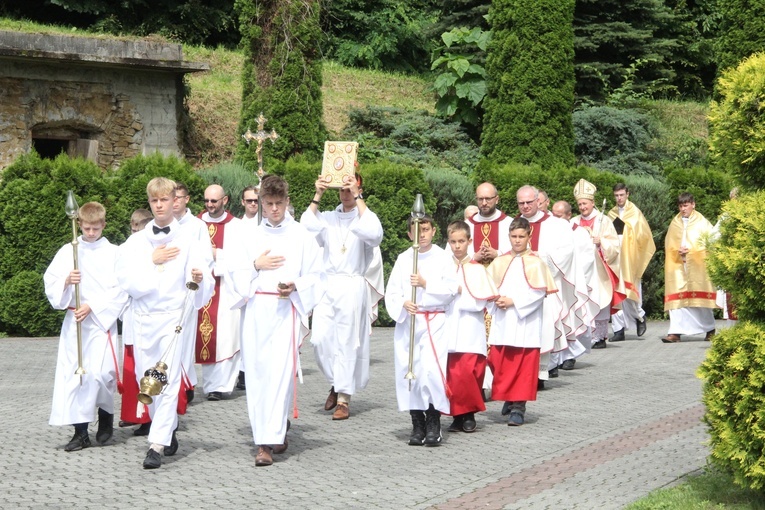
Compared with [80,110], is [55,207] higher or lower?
lower

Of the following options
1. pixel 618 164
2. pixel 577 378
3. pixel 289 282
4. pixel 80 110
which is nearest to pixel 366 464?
pixel 289 282

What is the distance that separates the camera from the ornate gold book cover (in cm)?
1000

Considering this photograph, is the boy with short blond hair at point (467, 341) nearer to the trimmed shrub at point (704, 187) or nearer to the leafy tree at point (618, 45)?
the trimmed shrub at point (704, 187)

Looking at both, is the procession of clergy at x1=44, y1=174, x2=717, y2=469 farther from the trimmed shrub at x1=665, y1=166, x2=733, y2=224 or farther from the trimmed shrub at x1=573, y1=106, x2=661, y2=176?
the trimmed shrub at x1=573, y1=106, x2=661, y2=176

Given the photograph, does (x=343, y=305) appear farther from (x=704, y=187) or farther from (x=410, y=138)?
(x=410, y=138)

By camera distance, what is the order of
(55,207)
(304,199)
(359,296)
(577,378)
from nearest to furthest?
(359,296) → (577,378) → (55,207) → (304,199)

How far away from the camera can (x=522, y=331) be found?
10.5 meters

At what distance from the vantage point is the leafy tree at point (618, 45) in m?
28.6

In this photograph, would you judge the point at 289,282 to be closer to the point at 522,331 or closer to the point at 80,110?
the point at 522,331

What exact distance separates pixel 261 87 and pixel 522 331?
10.6 metres

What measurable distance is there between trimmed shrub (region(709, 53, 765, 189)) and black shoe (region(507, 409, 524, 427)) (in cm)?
348

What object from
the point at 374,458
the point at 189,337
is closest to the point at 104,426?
the point at 189,337

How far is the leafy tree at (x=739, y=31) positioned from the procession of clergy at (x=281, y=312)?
14936 mm

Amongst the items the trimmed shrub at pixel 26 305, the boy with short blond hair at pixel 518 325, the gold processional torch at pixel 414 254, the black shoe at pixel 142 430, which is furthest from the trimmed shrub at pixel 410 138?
the black shoe at pixel 142 430
